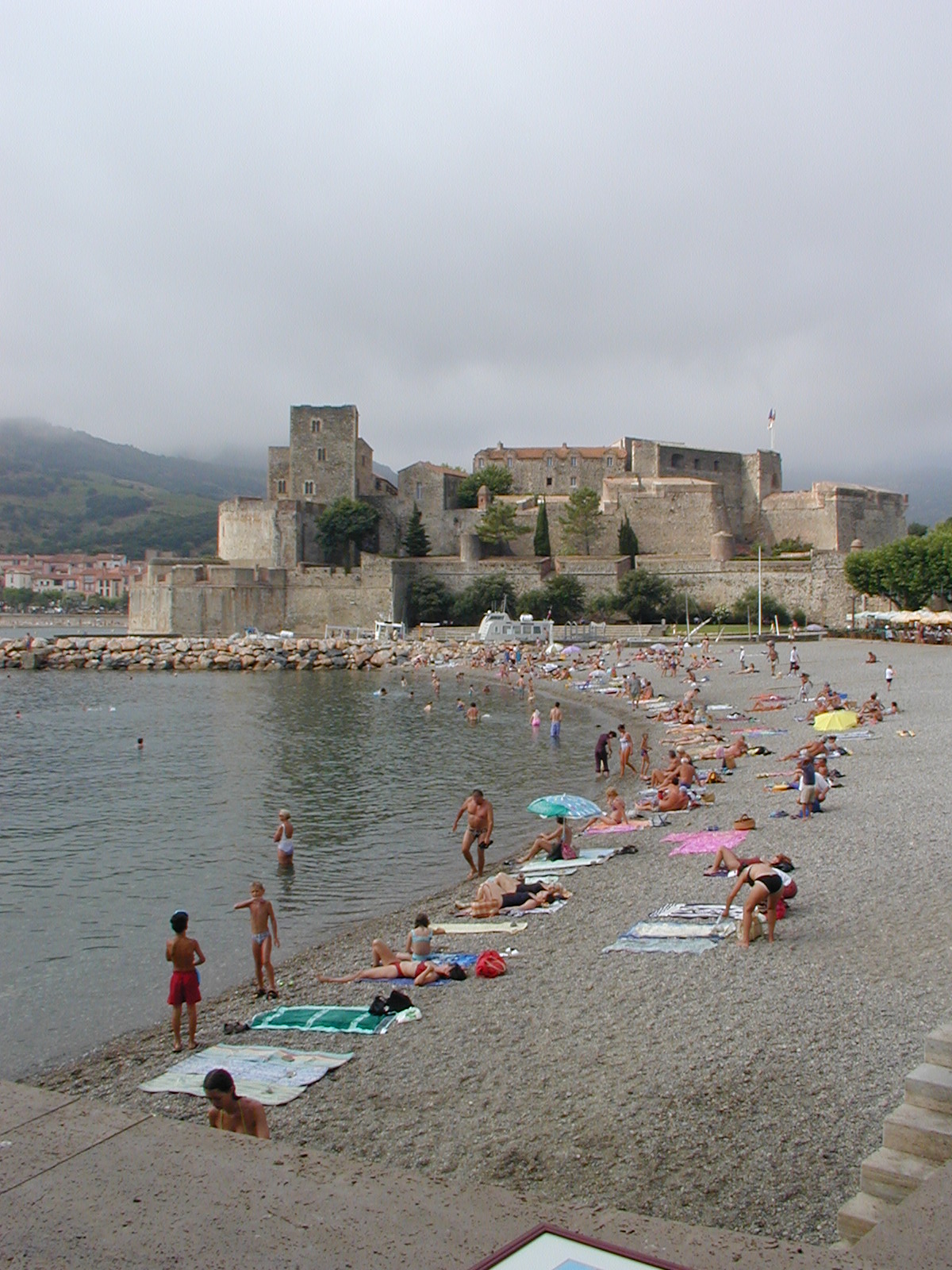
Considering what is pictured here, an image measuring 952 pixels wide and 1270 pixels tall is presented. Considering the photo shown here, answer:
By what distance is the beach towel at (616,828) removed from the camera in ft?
46.5

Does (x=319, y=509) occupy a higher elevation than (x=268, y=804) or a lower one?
higher

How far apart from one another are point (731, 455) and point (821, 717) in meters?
44.6

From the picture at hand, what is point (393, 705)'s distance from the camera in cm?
3209

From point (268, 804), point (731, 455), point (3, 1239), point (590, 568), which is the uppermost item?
point (731, 455)

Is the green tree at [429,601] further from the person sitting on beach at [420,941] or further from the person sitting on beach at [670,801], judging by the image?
the person sitting on beach at [420,941]

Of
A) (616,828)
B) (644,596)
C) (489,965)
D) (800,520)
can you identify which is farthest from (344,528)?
(489,965)

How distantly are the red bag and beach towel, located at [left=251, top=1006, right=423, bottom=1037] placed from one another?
0.84m

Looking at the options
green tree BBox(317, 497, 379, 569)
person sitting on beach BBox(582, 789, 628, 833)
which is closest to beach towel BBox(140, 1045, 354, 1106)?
person sitting on beach BBox(582, 789, 628, 833)

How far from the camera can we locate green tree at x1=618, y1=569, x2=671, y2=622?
172 ft

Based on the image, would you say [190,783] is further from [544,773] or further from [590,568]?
[590,568]

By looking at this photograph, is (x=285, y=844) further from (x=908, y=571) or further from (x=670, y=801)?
(x=908, y=571)

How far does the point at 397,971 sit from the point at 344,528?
49.3m

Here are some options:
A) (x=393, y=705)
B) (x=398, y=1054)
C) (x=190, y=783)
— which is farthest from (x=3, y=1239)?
(x=393, y=705)

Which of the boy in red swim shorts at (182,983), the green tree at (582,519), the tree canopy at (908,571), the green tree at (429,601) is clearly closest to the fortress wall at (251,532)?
the green tree at (429,601)
